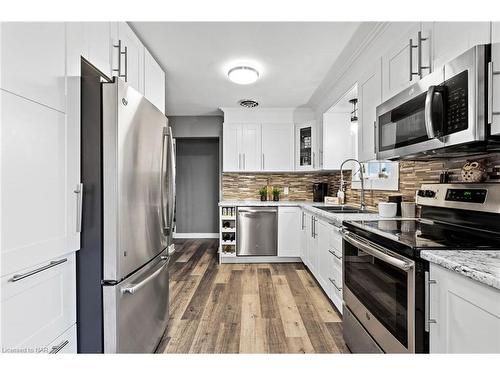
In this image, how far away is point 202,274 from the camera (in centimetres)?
366

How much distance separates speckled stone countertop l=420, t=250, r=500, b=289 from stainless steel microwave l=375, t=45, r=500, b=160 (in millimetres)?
447

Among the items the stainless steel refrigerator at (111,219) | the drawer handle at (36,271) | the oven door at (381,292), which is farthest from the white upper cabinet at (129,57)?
the oven door at (381,292)

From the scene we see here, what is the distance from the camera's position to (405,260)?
1.18 meters

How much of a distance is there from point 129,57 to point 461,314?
2.38 m

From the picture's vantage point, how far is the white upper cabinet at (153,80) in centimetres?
242

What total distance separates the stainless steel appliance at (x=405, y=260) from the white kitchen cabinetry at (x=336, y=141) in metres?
1.90

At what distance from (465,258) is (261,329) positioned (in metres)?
1.64

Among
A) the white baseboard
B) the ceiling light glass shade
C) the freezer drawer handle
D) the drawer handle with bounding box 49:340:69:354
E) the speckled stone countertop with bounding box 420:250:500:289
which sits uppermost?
the ceiling light glass shade

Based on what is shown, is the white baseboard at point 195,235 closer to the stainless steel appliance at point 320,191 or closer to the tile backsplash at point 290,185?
the tile backsplash at point 290,185

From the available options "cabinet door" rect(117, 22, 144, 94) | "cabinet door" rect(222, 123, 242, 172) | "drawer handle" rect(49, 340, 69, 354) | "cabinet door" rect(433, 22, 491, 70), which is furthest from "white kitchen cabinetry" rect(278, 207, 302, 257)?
"drawer handle" rect(49, 340, 69, 354)

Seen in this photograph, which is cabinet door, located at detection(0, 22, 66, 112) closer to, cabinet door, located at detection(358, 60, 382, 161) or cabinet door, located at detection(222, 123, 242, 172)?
cabinet door, located at detection(358, 60, 382, 161)

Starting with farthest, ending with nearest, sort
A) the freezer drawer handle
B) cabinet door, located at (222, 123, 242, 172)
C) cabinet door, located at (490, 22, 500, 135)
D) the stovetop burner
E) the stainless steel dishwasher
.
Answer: cabinet door, located at (222, 123, 242, 172), the stainless steel dishwasher, the freezer drawer handle, the stovetop burner, cabinet door, located at (490, 22, 500, 135)

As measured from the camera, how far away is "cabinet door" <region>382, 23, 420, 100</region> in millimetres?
1659

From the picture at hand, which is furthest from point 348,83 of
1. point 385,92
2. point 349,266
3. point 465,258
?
point 465,258
